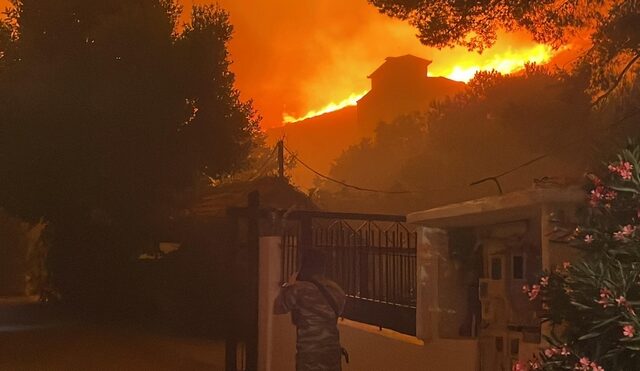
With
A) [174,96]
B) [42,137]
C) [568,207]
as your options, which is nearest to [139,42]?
[174,96]

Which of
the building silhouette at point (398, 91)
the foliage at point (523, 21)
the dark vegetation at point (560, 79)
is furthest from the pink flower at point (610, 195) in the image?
the building silhouette at point (398, 91)

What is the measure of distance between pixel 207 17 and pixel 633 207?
19.3 m

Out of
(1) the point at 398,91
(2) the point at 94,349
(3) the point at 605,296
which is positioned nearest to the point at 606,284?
(3) the point at 605,296

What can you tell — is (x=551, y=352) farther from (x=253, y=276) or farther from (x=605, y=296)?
(x=253, y=276)

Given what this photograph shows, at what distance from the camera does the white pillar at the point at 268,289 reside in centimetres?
910

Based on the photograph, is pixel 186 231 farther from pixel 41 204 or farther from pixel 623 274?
pixel 623 274

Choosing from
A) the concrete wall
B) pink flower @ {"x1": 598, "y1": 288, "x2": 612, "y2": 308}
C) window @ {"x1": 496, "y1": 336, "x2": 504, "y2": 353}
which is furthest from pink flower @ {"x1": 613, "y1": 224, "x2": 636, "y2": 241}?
the concrete wall

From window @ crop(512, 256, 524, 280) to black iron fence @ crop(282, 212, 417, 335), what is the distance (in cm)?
213

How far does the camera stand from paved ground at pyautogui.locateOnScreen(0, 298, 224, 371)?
11625 mm

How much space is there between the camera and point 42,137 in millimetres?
18500

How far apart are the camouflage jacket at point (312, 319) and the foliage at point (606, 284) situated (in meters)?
4.04

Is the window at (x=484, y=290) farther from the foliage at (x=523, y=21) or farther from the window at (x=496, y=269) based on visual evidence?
the foliage at (x=523, y=21)

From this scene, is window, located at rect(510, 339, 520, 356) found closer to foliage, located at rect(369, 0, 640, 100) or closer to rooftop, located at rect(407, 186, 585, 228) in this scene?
rooftop, located at rect(407, 186, 585, 228)

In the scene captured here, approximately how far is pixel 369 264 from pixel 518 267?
148 inches
